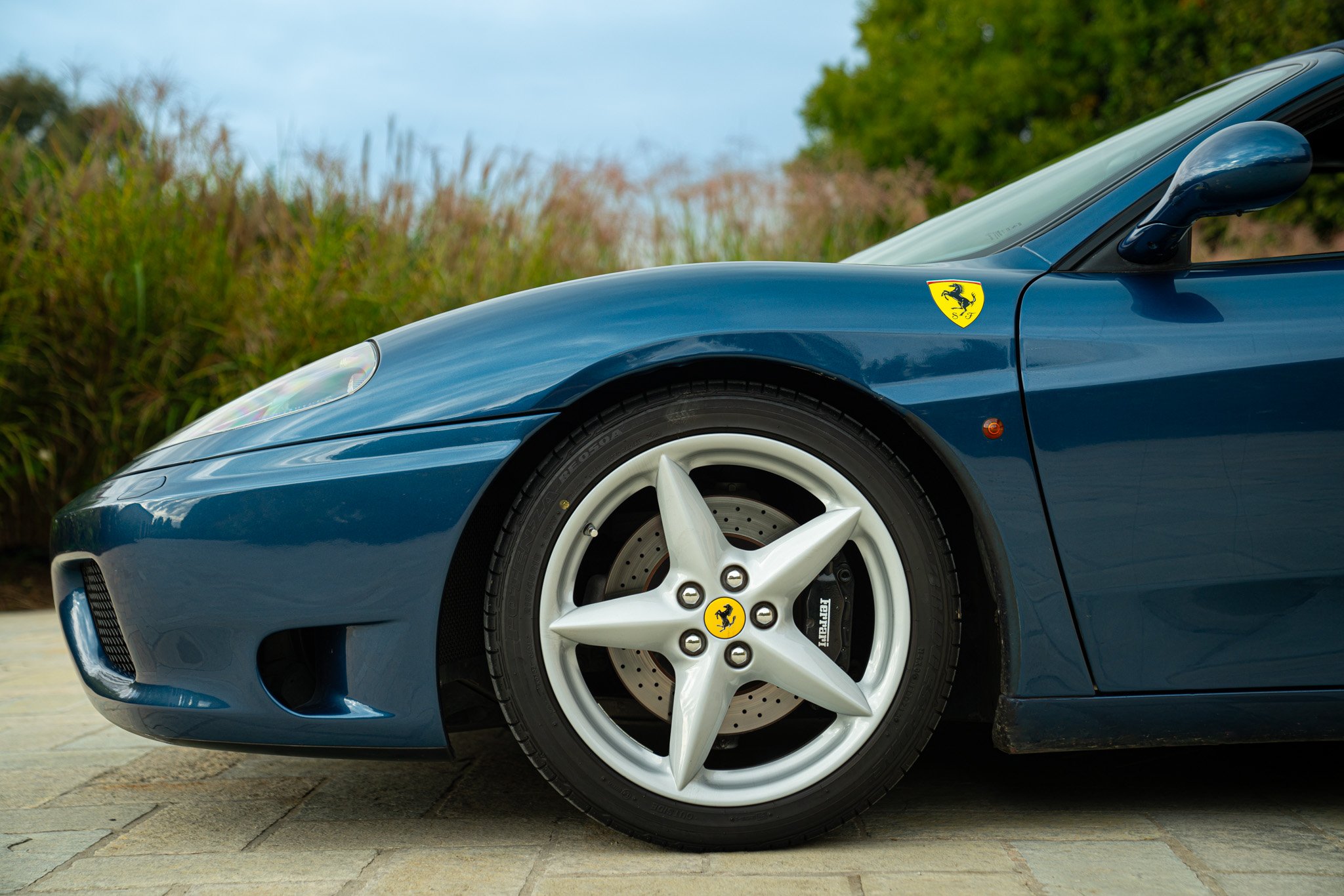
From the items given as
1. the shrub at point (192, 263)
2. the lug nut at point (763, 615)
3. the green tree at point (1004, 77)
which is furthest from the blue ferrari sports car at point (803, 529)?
the green tree at point (1004, 77)

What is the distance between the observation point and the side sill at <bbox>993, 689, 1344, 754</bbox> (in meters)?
1.59

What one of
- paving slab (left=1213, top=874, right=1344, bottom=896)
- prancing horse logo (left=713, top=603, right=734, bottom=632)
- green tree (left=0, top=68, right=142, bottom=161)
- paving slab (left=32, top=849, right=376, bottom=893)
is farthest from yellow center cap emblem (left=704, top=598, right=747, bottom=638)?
green tree (left=0, top=68, right=142, bottom=161)

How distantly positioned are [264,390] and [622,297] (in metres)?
0.64

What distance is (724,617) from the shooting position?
158cm

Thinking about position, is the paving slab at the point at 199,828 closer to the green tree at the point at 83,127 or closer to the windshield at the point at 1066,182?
the windshield at the point at 1066,182

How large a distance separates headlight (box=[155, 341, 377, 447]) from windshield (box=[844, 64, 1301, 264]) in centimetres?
98

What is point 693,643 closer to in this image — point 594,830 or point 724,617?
point 724,617

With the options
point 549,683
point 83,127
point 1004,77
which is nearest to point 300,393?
point 549,683

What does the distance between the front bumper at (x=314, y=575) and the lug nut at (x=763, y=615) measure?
43 centimetres

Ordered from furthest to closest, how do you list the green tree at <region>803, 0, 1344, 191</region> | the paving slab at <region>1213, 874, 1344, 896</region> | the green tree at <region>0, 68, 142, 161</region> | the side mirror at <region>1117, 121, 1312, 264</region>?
Answer: the green tree at <region>803, 0, 1344, 191</region>, the green tree at <region>0, 68, 142, 161</region>, the side mirror at <region>1117, 121, 1312, 264</region>, the paving slab at <region>1213, 874, 1344, 896</region>

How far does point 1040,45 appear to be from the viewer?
2102 cm

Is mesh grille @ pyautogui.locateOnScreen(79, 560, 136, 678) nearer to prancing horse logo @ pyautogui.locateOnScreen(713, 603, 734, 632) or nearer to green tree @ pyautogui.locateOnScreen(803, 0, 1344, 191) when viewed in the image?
prancing horse logo @ pyautogui.locateOnScreen(713, 603, 734, 632)

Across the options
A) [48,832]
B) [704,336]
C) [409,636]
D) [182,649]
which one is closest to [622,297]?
[704,336]

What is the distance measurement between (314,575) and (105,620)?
0.48 m
